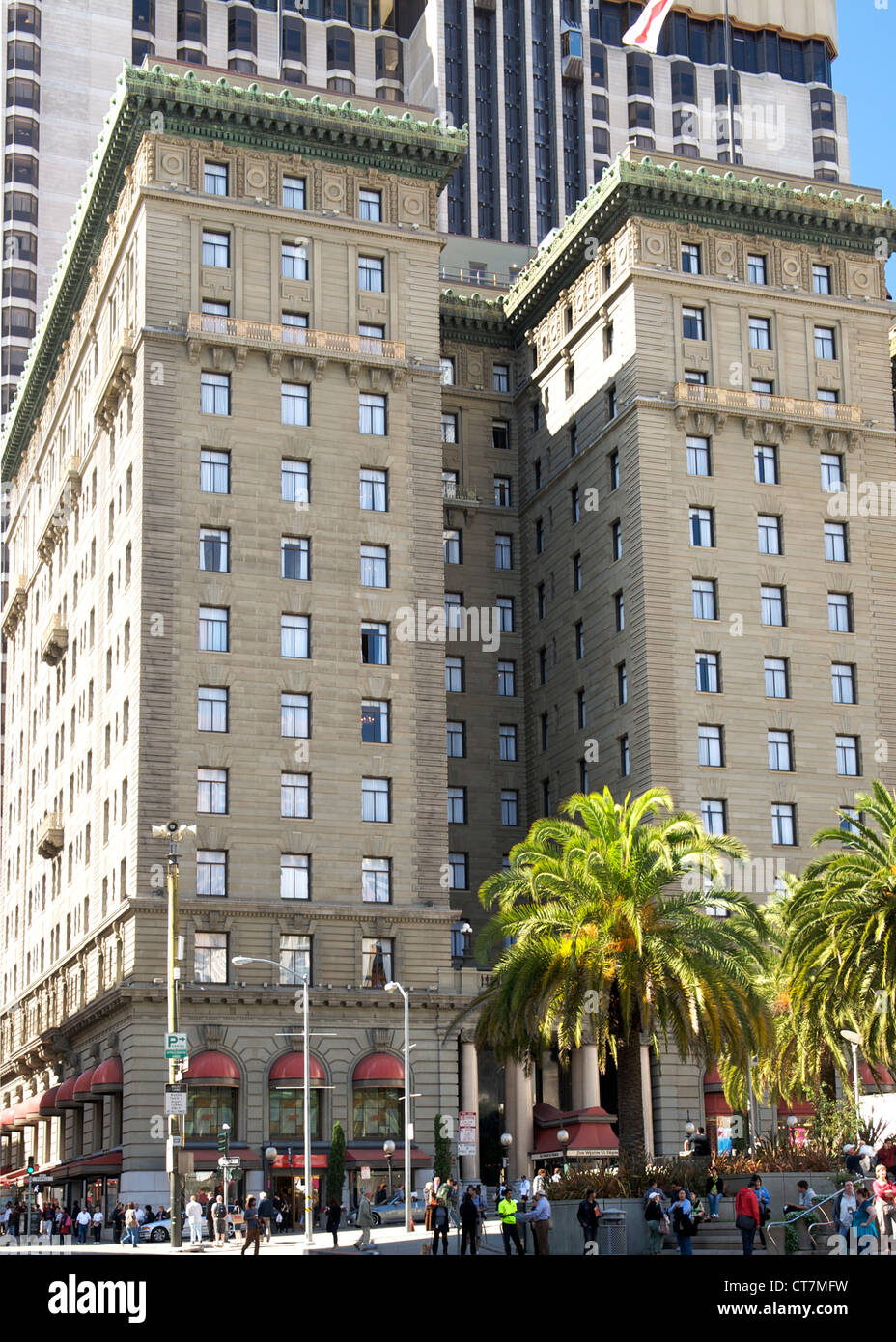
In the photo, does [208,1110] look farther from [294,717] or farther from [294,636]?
[294,636]

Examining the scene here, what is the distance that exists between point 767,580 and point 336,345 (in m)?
21.5

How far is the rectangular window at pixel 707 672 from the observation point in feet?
261

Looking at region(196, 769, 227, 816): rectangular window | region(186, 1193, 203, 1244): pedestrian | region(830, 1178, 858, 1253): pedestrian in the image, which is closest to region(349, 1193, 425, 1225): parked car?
region(186, 1193, 203, 1244): pedestrian

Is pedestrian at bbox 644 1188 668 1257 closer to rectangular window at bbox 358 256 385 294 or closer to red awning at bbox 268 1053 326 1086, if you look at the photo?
red awning at bbox 268 1053 326 1086

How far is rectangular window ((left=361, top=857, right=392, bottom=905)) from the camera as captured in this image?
2896 inches

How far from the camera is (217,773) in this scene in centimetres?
7225

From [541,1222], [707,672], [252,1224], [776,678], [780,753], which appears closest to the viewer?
[541,1222]

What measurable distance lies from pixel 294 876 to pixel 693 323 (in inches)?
1242

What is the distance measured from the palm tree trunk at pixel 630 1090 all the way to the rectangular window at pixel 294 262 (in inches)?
1639

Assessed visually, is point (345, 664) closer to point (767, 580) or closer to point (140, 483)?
point (140, 483)

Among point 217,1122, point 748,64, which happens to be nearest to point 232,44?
point 748,64

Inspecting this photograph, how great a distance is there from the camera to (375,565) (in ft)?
253

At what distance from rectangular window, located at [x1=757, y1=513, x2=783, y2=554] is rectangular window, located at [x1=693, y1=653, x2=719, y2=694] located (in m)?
5.77

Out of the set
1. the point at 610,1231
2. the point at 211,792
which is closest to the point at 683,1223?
the point at 610,1231
